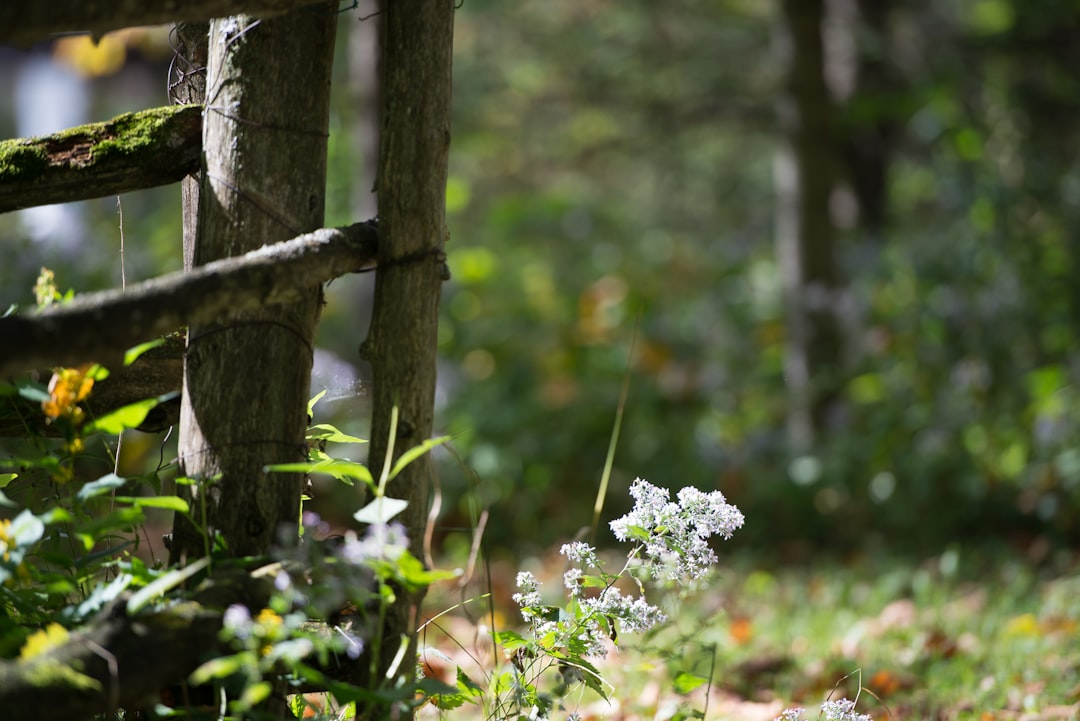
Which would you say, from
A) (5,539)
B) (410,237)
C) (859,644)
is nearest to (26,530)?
(5,539)

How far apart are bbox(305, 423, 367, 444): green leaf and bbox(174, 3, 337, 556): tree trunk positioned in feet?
0.23

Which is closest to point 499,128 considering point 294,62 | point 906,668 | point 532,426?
point 532,426

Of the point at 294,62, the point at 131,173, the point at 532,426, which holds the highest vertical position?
the point at 532,426

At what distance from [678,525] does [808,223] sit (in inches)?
165

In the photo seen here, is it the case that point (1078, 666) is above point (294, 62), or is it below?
below

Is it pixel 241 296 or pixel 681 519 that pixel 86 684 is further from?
pixel 681 519

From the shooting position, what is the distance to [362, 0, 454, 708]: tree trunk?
1.68 meters

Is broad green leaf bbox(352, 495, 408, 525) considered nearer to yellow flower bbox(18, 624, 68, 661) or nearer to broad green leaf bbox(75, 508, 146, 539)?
broad green leaf bbox(75, 508, 146, 539)

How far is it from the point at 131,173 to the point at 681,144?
26.5 feet

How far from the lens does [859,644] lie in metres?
3.22

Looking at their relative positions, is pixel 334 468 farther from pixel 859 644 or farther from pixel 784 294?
pixel 784 294

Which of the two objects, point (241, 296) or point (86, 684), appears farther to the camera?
point (241, 296)

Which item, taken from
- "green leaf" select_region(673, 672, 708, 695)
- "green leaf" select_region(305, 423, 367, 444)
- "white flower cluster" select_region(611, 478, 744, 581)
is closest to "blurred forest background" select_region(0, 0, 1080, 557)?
"green leaf" select_region(305, 423, 367, 444)

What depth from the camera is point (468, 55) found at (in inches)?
327
